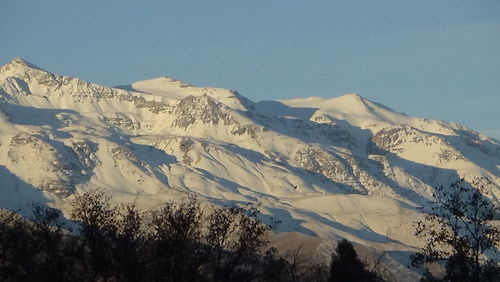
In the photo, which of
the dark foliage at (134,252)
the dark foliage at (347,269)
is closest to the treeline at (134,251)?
the dark foliage at (134,252)

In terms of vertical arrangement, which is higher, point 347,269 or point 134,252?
point 134,252

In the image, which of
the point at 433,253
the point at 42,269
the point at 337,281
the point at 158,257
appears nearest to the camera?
the point at 433,253

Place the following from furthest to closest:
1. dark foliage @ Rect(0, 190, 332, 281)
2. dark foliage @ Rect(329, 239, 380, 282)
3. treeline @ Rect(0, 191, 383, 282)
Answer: dark foliage @ Rect(329, 239, 380, 282)
treeline @ Rect(0, 191, 383, 282)
dark foliage @ Rect(0, 190, 332, 281)

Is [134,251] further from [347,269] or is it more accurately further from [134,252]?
[347,269]

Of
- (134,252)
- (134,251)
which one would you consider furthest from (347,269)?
(134,252)

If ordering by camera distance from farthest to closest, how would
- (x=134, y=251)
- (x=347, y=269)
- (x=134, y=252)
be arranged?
(x=347, y=269) → (x=134, y=251) → (x=134, y=252)

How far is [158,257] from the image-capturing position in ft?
315

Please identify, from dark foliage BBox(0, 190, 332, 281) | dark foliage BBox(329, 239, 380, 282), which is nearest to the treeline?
dark foliage BBox(0, 190, 332, 281)

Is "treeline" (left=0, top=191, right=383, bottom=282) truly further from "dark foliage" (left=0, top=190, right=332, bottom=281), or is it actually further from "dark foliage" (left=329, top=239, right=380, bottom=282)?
"dark foliage" (left=329, top=239, right=380, bottom=282)

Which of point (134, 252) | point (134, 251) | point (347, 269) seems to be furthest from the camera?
point (347, 269)

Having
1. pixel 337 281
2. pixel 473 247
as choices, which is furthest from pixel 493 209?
pixel 337 281

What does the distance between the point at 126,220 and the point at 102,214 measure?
1339 cm

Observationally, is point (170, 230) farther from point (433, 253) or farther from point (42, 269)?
point (433, 253)

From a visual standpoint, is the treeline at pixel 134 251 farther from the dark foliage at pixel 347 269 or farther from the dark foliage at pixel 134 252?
the dark foliage at pixel 347 269
